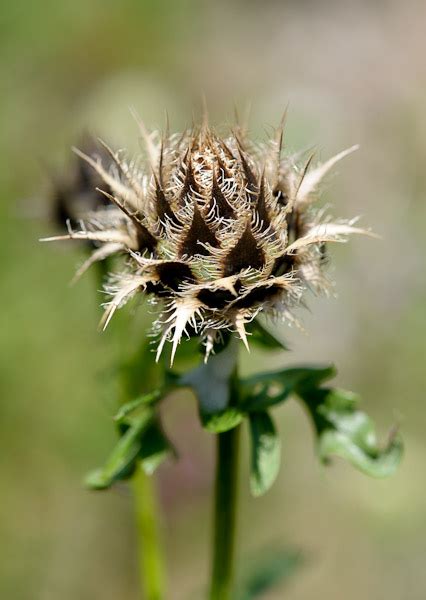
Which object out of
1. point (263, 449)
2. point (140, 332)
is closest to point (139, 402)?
point (263, 449)

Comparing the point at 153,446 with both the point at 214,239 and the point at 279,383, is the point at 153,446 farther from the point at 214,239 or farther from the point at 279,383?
the point at 214,239

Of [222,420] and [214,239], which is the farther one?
[222,420]

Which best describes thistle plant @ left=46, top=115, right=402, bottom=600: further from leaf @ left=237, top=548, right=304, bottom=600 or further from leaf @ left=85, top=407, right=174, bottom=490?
leaf @ left=237, top=548, right=304, bottom=600

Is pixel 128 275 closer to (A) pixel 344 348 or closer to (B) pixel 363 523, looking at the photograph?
(B) pixel 363 523

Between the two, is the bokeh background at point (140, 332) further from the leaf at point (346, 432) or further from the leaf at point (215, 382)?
the leaf at point (346, 432)

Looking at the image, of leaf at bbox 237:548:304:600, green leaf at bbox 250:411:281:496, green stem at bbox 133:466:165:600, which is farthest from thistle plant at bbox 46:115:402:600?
leaf at bbox 237:548:304:600

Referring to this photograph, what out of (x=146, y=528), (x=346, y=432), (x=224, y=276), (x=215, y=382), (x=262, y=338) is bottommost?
(x=146, y=528)
